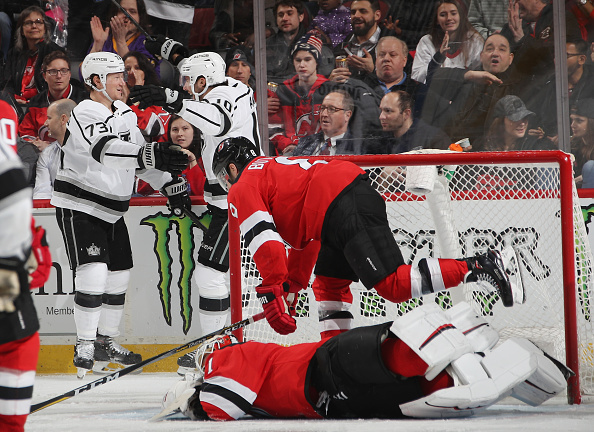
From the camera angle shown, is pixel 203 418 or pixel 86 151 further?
pixel 86 151

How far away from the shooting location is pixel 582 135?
4348 mm

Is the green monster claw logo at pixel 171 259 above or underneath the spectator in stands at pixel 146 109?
underneath

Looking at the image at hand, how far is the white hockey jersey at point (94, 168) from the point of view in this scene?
3.93 m

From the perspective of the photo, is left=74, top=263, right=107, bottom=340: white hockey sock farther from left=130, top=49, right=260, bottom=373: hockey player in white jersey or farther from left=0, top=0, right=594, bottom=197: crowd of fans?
left=0, top=0, right=594, bottom=197: crowd of fans

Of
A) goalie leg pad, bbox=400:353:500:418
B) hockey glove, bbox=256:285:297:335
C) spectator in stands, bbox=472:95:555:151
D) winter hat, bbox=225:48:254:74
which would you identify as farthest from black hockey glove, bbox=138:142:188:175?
goalie leg pad, bbox=400:353:500:418

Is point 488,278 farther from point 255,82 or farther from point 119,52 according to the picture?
point 119,52

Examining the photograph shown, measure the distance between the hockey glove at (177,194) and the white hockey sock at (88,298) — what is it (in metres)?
0.55

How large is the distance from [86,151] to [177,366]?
52.6 inches

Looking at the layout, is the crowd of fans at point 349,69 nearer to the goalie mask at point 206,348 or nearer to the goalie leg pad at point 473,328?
the goalie mask at point 206,348

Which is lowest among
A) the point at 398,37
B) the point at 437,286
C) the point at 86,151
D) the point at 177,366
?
the point at 177,366

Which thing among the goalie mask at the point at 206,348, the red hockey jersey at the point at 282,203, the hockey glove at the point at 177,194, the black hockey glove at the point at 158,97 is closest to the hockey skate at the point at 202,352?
the goalie mask at the point at 206,348

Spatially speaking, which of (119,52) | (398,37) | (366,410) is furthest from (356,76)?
(366,410)

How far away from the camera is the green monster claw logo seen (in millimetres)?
4246

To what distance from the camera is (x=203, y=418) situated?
2.39 metres
